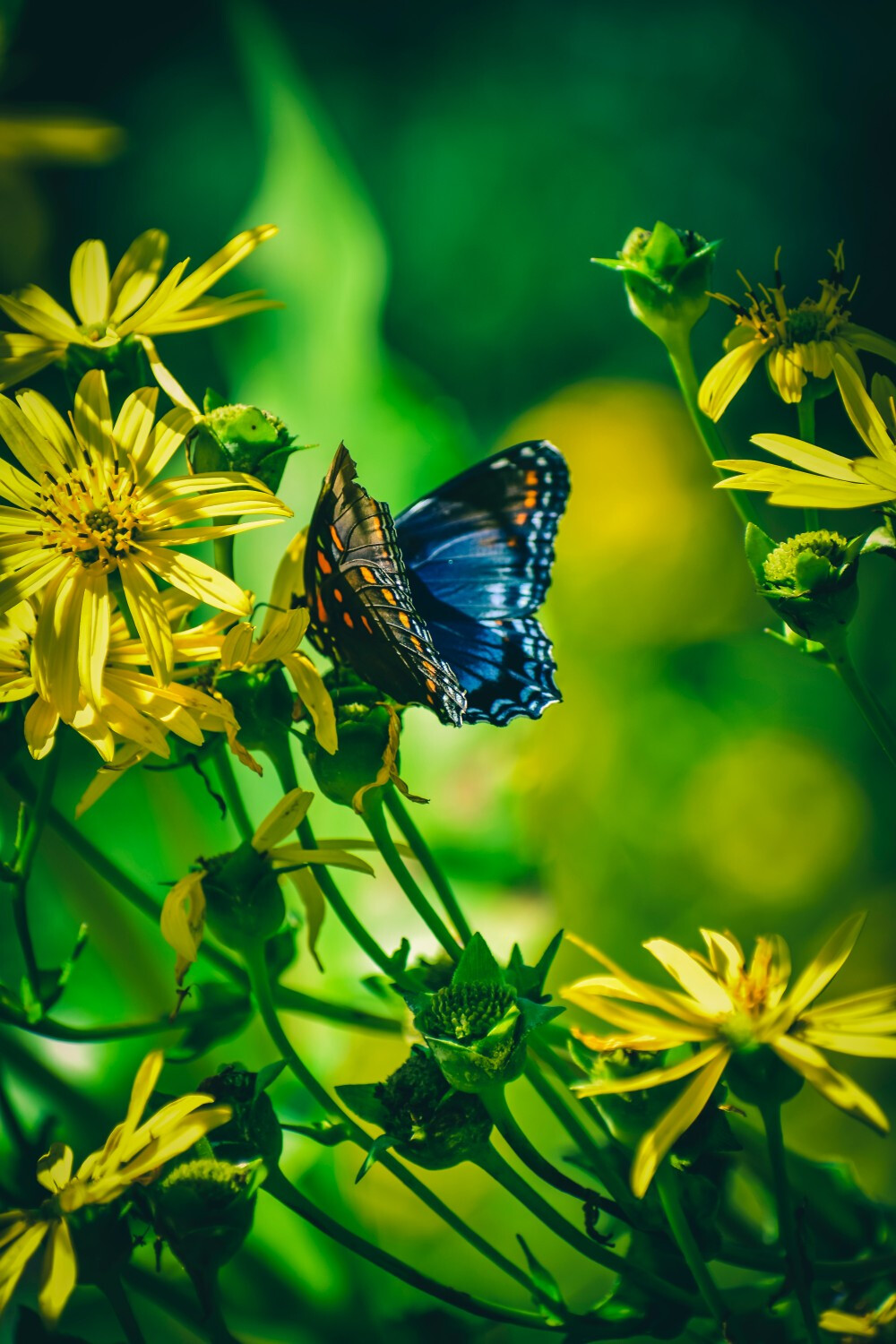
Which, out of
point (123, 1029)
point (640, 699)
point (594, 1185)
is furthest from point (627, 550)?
point (123, 1029)

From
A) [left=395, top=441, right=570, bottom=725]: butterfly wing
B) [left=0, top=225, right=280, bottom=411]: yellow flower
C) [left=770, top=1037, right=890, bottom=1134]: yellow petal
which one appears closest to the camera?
[left=770, top=1037, right=890, bottom=1134]: yellow petal

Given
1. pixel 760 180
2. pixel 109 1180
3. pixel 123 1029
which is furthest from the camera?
pixel 760 180

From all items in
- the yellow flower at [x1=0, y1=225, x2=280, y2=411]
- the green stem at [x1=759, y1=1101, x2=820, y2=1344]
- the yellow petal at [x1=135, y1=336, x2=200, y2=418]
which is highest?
the yellow flower at [x1=0, y1=225, x2=280, y2=411]

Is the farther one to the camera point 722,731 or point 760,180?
point 760,180

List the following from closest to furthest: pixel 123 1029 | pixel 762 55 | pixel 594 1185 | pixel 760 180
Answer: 1. pixel 123 1029
2. pixel 594 1185
3. pixel 760 180
4. pixel 762 55

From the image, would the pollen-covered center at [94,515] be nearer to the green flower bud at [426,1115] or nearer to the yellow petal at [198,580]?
the yellow petal at [198,580]

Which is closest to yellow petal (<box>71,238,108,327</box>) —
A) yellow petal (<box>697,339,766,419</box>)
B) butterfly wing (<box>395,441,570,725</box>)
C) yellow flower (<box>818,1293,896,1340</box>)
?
butterfly wing (<box>395,441,570,725</box>)

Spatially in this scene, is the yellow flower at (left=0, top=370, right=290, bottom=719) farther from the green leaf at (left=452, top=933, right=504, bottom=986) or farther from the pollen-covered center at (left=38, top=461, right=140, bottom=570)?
the green leaf at (left=452, top=933, right=504, bottom=986)

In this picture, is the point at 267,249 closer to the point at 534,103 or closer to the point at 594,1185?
the point at 594,1185

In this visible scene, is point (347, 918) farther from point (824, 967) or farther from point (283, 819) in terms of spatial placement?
point (824, 967)
